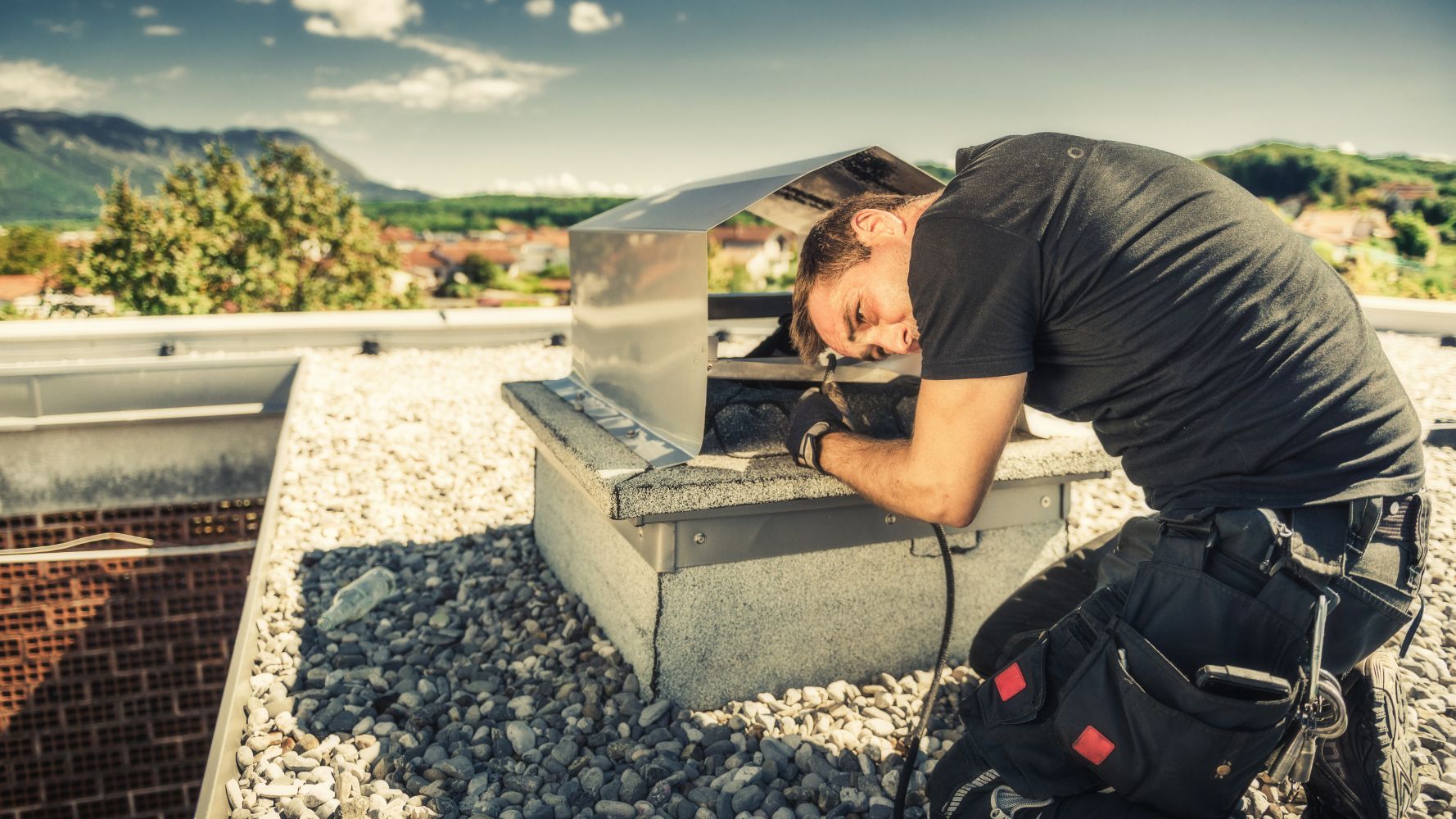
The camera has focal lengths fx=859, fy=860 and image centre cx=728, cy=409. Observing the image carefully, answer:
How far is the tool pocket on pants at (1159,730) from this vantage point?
4.56ft

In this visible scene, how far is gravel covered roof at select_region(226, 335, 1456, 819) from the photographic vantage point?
6.64 feet

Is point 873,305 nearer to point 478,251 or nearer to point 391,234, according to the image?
point 391,234

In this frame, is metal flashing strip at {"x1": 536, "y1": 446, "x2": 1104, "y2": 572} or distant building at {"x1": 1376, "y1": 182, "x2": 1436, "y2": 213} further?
distant building at {"x1": 1376, "y1": 182, "x2": 1436, "y2": 213}

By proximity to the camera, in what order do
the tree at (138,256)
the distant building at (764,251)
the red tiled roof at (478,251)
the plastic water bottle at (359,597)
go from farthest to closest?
the red tiled roof at (478,251), the tree at (138,256), the distant building at (764,251), the plastic water bottle at (359,597)

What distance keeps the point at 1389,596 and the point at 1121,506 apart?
2.52m

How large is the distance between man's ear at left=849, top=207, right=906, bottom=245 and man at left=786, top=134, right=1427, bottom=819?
235 mm

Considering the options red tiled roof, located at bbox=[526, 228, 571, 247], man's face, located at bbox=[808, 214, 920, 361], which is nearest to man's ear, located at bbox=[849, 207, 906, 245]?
man's face, located at bbox=[808, 214, 920, 361]

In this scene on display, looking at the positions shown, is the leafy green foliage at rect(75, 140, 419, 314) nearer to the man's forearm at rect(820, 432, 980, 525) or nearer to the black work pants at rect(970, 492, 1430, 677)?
the man's forearm at rect(820, 432, 980, 525)

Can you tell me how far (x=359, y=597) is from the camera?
2953mm

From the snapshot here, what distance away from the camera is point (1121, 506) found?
3.96 meters

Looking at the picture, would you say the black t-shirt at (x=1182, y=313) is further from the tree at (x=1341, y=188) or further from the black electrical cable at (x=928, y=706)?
the tree at (x=1341, y=188)

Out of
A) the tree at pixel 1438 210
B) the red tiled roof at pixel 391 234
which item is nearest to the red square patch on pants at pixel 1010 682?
the red tiled roof at pixel 391 234

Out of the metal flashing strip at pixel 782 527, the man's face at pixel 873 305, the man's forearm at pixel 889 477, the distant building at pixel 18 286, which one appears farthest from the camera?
the distant building at pixel 18 286

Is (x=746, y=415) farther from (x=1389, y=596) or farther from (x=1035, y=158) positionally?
(x=1389, y=596)
